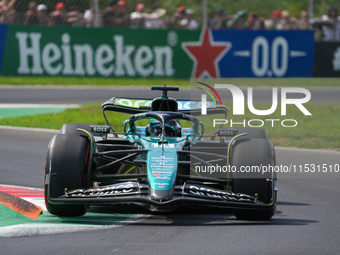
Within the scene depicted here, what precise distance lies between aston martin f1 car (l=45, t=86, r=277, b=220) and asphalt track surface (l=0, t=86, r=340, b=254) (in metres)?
0.22

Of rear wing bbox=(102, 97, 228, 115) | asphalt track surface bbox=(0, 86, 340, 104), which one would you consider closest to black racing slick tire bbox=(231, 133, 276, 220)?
rear wing bbox=(102, 97, 228, 115)

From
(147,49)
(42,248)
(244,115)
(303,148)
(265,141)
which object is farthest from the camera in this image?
(147,49)

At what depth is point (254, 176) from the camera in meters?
7.27

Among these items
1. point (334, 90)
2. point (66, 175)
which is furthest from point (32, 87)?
point (66, 175)

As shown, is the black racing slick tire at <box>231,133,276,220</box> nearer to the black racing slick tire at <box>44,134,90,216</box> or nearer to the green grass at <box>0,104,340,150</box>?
the black racing slick tire at <box>44,134,90,216</box>

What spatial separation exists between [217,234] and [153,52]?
15502 mm

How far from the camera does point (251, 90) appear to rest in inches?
862

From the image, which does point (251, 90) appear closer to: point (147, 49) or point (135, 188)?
point (147, 49)

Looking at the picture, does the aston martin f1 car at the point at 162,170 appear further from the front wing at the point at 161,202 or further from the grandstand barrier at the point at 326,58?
the grandstand barrier at the point at 326,58

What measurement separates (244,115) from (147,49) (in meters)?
5.30

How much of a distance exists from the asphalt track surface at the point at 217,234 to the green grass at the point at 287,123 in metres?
4.21

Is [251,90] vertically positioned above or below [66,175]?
below

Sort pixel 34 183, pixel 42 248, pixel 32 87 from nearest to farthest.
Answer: pixel 42 248 → pixel 34 183 → pixel 32 87

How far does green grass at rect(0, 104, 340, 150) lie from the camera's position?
13789 millimetres
